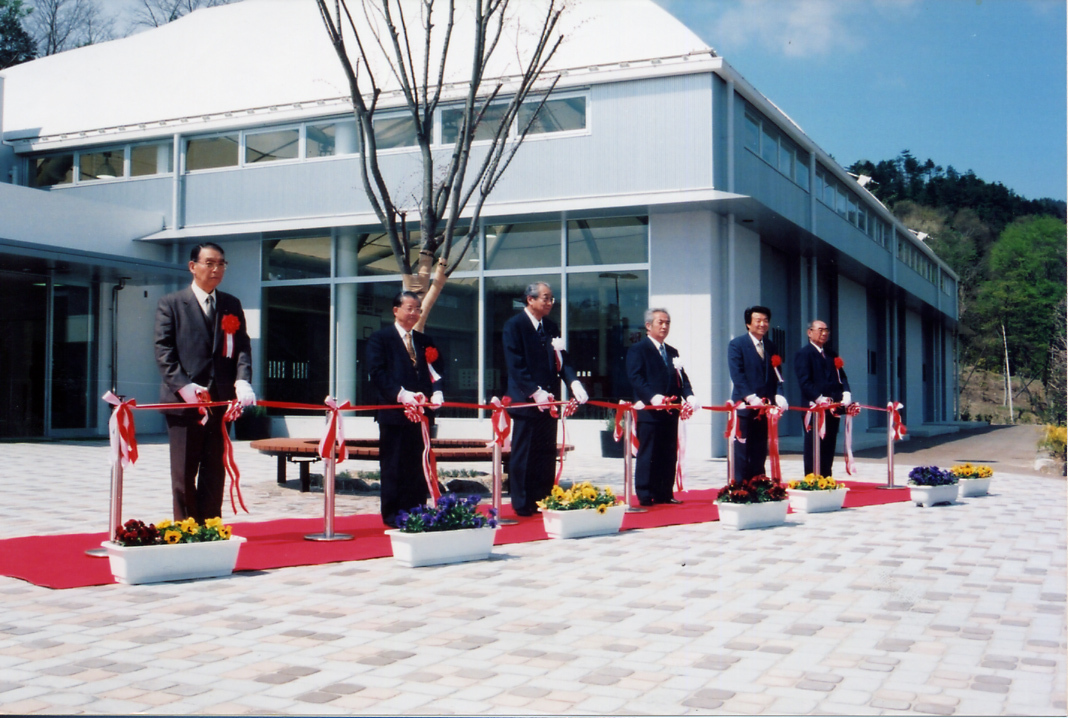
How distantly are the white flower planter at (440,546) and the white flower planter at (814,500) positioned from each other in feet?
12.6

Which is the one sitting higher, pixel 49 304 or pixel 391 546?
pixel 49 304

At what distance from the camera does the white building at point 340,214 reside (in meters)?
16.0

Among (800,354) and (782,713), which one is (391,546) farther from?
(800,354)

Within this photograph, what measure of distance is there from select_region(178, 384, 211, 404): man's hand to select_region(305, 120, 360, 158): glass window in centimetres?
1270

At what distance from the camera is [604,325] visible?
16.6 m

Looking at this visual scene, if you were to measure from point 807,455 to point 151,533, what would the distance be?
7.69m

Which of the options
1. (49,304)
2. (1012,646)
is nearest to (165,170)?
(49,304)

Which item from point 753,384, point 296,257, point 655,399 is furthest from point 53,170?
point 753,384

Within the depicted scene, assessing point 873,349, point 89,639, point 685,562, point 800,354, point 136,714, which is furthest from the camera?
point 873,349

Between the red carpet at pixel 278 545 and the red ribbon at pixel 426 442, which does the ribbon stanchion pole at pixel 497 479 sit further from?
the red ribbon at pixel 426 442

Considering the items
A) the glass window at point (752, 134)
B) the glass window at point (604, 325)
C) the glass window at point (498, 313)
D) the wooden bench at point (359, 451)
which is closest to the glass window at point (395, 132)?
the glass window at point (498, 313)

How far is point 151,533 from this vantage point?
5637 millimetres

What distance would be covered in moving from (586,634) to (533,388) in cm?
384

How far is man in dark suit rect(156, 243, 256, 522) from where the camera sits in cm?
623
